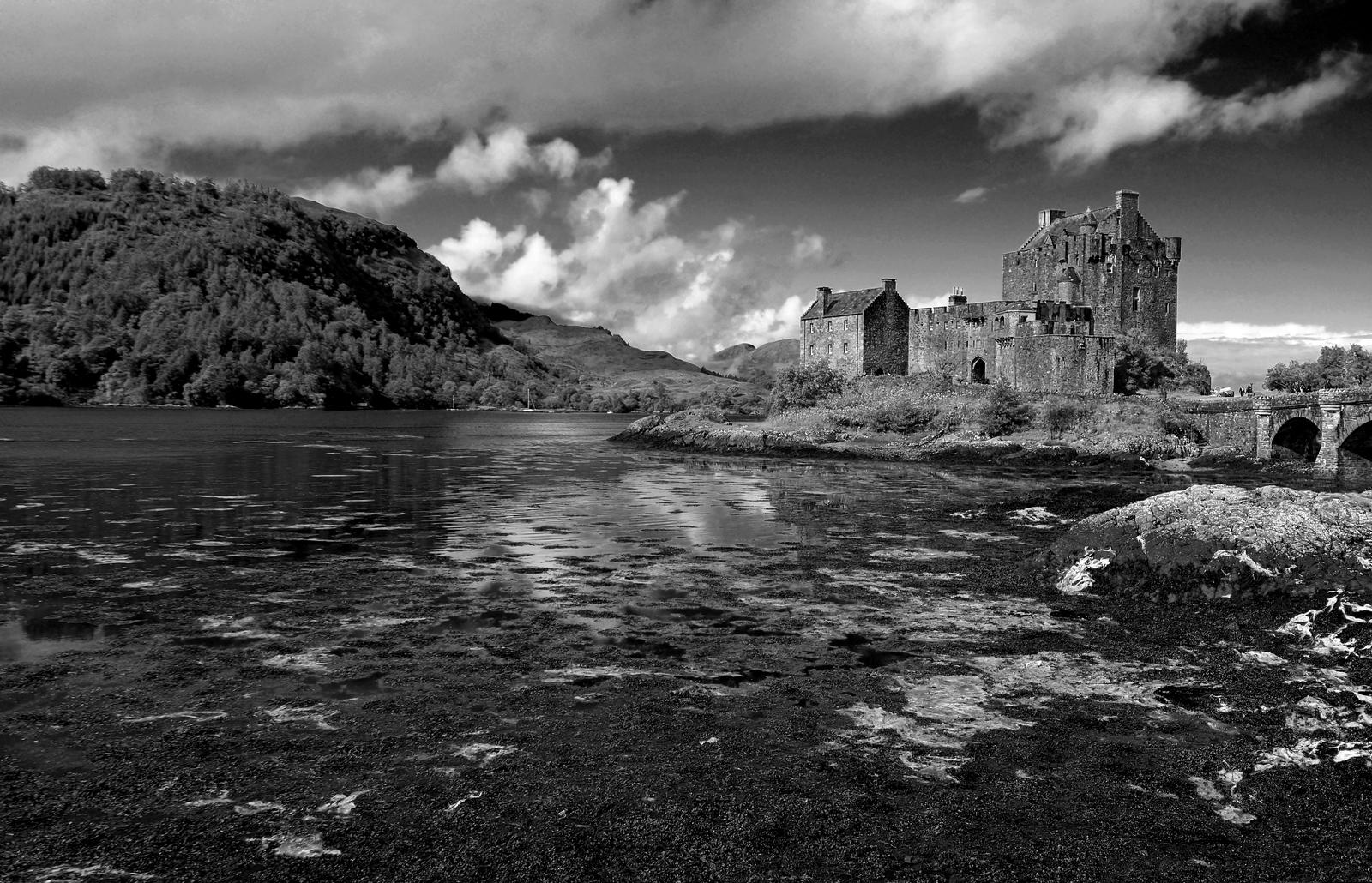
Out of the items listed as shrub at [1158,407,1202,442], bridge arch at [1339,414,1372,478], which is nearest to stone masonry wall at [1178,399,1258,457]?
shrub at [1158,407,1202,442]

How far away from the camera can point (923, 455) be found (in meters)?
51.9

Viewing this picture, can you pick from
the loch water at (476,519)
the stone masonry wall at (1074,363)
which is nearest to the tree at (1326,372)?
the stone masonry wall at (1074,363)

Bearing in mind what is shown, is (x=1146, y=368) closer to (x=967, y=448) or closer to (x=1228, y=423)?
(x=1228, y=423)

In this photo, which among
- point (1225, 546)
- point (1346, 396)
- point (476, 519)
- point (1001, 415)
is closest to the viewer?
point (1225, 546)

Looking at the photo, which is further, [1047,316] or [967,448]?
[1047,316]

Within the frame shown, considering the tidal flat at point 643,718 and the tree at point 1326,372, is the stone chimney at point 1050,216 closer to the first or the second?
the tree at point 1326,372

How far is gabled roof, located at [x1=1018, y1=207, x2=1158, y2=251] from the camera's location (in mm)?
77000

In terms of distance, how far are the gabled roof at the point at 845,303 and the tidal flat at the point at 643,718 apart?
6807 cm

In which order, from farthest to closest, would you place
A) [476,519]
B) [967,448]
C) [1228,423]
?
[1228,423] → [967,448] → [476,519]

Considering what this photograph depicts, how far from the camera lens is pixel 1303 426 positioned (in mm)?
50969

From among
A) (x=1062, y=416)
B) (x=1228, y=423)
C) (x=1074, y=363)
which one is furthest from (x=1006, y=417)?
(x=1074, y=363)

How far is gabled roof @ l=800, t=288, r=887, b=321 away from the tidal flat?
68.1 m

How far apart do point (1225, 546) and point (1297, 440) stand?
4590 cm

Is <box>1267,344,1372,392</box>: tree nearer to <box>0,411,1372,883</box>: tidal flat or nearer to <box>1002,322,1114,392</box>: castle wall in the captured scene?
<box>1002,322,1114,392</box>: castle wall
